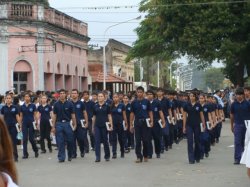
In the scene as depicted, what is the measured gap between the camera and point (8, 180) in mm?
3133

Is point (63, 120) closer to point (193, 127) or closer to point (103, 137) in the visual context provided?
point (103, 137)

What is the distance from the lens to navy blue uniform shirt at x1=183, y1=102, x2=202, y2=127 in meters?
14.6

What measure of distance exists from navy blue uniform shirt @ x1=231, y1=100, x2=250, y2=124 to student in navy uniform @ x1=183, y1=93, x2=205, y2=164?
1076 millimetres

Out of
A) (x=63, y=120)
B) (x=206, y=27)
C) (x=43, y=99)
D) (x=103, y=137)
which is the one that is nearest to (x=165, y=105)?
(x=43, y=99)

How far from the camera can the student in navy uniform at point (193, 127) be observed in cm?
1445

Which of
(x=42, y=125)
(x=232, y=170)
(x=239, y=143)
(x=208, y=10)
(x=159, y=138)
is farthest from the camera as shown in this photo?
(x=208, y=10)

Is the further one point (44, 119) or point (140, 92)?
point (44, 119)

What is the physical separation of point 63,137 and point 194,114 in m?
3.33

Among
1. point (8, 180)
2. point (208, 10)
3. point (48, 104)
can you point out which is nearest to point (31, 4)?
point (208, 10)

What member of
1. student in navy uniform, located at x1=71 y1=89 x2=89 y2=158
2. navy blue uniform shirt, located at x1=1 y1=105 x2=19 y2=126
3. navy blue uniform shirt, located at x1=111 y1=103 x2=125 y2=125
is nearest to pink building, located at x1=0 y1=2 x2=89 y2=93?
student in navy uniform, located at x1=71 y1=89 x2=89 y2=158

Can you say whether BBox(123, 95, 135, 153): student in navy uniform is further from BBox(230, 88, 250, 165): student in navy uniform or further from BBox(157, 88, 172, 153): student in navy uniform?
BBox(230, 88, 250, 165): student in navy uniform

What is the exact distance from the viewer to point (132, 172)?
1271 centimetres

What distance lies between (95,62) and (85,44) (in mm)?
14737

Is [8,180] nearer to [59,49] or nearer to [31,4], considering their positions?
[31,4]
